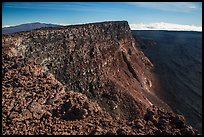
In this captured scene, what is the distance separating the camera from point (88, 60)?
37625 millimetres

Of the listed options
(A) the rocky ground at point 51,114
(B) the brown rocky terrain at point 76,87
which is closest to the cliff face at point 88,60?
(B) the brown rocky terrain at point 76,87

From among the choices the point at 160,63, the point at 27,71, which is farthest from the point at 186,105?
the point at 27,71

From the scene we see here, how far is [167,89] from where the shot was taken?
168ft

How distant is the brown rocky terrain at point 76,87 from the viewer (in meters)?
20.0

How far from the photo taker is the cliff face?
29766 mm

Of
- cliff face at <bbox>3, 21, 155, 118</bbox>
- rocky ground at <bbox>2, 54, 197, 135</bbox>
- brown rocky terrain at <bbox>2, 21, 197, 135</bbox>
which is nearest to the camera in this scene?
rocky ground at <bbox>2, 54, 197, 135</bbox>

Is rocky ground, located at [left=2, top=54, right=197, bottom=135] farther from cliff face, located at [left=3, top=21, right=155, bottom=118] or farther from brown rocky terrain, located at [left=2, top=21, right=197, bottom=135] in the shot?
cliff face, located at [left=3, top=21, right=155, bottom=118]

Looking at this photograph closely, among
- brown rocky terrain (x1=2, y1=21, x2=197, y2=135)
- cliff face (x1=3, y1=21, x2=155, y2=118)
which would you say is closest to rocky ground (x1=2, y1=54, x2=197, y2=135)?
brown rocky terrain (x1=2, y1=21, x2=197, y2=135)

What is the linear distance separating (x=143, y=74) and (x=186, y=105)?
8882 mm

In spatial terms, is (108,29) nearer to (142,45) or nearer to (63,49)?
(63,49)

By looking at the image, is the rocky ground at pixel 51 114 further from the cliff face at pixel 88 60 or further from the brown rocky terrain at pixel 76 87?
the cliff face at pixel 88 60

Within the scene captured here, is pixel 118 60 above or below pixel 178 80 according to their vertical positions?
above

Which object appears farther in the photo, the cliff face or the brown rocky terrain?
the cliff face

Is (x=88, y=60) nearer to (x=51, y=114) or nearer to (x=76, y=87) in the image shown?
(x=76, y=87)
